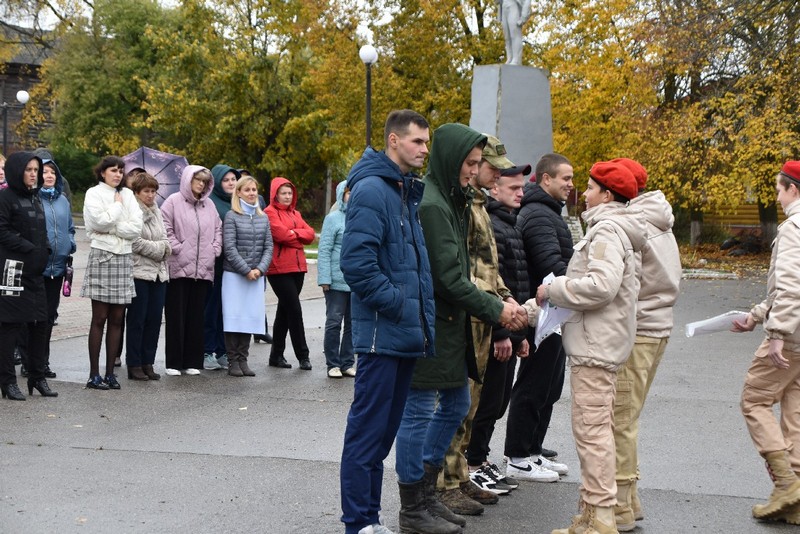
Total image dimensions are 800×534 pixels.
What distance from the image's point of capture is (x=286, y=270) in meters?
10.8

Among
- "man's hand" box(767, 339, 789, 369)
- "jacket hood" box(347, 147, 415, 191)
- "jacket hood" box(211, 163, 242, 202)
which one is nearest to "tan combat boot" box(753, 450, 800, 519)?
"man's hand" box(767, 339, 789, 369)

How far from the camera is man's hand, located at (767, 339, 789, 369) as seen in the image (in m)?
5.61

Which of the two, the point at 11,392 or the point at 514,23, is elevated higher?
the point at 514,23

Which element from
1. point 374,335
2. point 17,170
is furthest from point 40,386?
point 374,335

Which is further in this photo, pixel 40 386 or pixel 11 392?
pixel 40 386

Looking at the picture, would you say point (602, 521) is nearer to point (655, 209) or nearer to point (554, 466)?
point (554, 466)

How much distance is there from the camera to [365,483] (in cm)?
498

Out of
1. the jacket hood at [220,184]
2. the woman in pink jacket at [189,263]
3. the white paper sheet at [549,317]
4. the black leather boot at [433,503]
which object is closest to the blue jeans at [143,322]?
the woman in pink jacket at [189,263]

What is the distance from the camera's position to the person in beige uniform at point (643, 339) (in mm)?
5613

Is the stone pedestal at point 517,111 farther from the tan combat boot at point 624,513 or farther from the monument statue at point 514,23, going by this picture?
the tan combat boot at point 624,513

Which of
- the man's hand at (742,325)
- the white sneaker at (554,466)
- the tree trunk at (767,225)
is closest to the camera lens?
the man's hand at (742,325)

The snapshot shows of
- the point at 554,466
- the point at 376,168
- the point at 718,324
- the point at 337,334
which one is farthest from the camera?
the point at 337,334

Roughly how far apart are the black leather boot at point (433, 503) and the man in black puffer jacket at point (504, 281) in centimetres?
75

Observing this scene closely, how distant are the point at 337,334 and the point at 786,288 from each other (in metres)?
5.53
